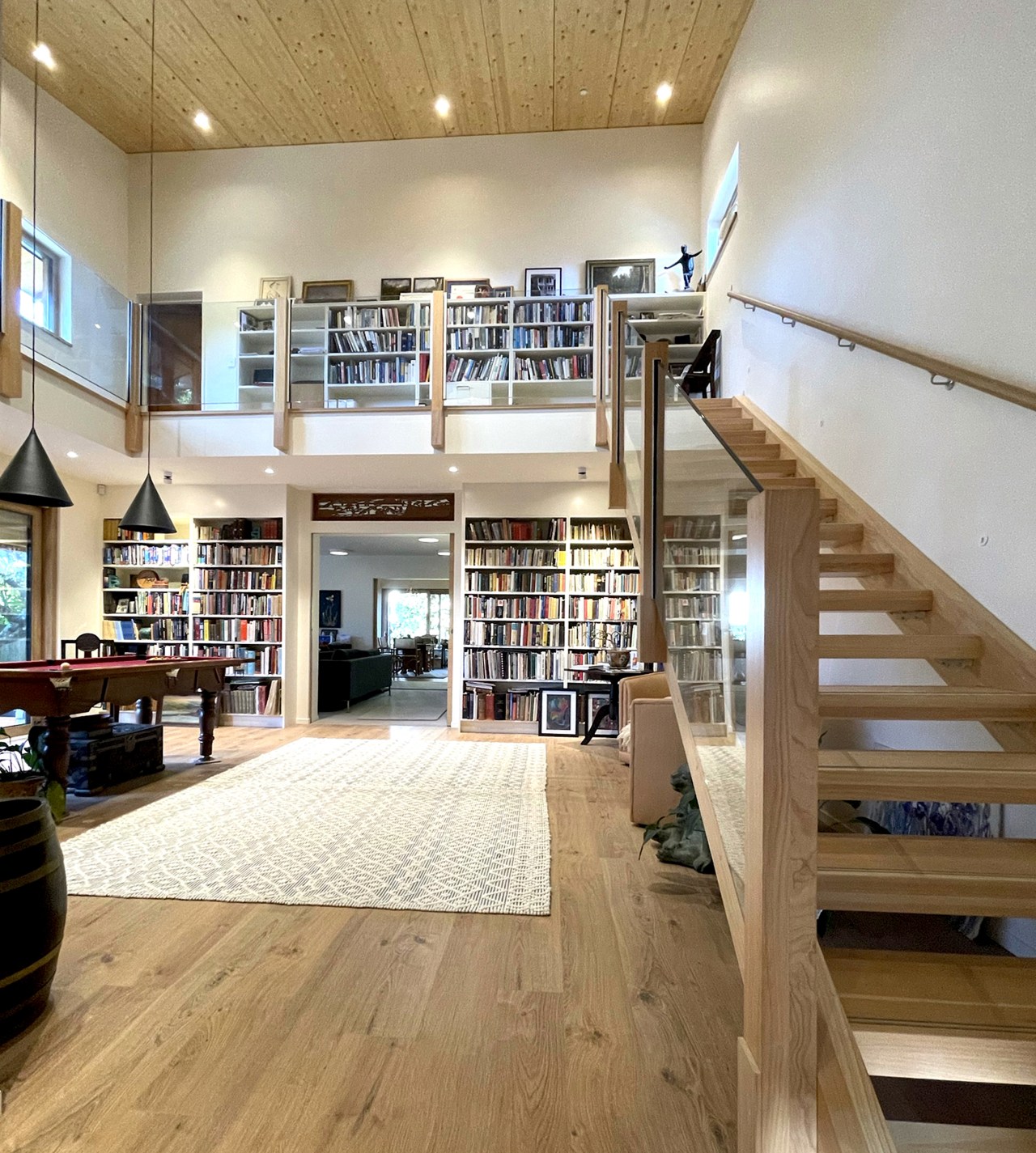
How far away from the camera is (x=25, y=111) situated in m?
6.29

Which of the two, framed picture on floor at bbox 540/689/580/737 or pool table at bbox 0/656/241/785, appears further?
framed picture on floor at bbox 540/689/580/737

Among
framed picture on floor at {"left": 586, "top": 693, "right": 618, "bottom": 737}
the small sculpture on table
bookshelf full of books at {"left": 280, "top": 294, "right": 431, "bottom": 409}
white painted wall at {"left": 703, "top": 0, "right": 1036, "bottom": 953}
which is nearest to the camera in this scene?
white painted wall at {"left": 703, "top": 0, "right": 1036, "bottom": 953}

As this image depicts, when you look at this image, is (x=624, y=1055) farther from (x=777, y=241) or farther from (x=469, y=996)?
(x=777, y=241)

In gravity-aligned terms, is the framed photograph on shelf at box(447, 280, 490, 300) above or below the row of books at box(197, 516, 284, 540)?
above

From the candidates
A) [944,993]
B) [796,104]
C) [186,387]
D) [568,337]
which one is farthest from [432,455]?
[944,993]

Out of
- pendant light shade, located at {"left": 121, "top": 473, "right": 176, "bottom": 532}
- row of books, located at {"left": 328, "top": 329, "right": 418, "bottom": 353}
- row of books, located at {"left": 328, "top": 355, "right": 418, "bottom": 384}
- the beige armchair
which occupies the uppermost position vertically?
row of books, located at {"left": 328, "top": 329, "right": 418, "bottom": 353}

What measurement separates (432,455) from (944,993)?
5.47 m

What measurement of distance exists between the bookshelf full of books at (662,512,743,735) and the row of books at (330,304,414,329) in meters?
4.86

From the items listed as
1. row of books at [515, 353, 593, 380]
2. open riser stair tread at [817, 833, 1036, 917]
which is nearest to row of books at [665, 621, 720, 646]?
open riser stair tread at [817, 833, 1036, 917]

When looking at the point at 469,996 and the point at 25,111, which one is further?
the point at 25,111

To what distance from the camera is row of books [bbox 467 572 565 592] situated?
24.2 ft

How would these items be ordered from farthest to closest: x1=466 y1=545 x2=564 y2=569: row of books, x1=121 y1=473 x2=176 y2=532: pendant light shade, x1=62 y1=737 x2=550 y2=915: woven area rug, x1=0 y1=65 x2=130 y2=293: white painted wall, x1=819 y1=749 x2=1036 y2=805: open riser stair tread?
x1=466 y1=545 x2=564 y2=569: row of books < x1=0 y1=65 x2=130 y2=293: white painted wall < x1=121 y1=473 x2=176 y2=532: pendant light shade < x1=62 y1=737 x2=550 y2=915: woven area rug < x1=819 y1=749 x2=1036 y2=805: open riser stair tread

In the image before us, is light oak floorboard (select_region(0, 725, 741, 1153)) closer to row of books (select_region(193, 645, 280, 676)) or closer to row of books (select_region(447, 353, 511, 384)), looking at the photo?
row of books (select_region(447, 353, 511, 384))

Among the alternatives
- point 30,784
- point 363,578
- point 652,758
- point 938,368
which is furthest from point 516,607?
point 363,578
